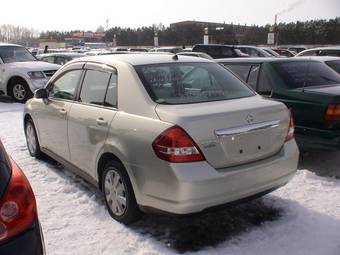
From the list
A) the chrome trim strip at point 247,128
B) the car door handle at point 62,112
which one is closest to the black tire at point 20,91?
the car door handle at point 62,112

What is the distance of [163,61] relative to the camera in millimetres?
4473

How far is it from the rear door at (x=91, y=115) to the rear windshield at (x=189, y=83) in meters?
0.39

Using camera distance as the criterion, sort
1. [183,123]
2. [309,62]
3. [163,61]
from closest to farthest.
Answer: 1. [183,123]
2. [163,61]
3. [309,62]

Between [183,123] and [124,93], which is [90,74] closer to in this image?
[124,93]

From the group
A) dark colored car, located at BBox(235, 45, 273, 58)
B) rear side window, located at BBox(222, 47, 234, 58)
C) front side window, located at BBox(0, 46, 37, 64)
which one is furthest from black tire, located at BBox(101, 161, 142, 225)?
dark colored car, located at BBox(235, 45, 273, 58)

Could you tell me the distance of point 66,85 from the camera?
518 centimetres

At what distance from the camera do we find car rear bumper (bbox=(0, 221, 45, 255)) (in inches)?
83.3

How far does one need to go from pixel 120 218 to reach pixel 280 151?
158cm

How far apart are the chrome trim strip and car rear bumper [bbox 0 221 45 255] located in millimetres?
1670

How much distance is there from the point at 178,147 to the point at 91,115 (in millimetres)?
1306

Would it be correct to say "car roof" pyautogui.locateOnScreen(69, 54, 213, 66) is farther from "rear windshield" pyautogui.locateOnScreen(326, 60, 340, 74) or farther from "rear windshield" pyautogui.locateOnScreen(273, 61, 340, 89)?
"rear windshield" pyautogui.locateOnScreen(326, 60, 340, 74)

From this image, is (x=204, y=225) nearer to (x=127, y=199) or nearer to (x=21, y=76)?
(x=127, y=199)

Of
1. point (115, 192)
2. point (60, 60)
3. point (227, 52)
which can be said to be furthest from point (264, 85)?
point (227, 52)

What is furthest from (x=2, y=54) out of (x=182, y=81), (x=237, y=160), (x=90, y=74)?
(x=237, y=160)
